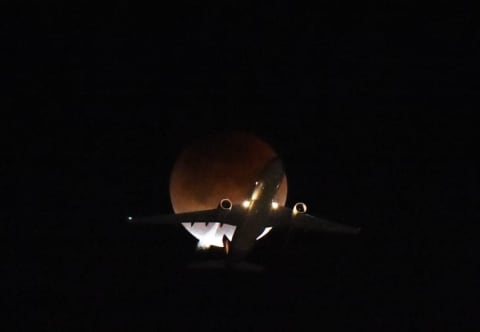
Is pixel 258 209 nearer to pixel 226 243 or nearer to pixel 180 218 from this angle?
pixel 226 243

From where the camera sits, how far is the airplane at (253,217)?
33.0m

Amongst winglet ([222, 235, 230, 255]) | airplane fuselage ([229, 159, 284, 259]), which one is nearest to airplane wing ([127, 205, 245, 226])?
winglet ([222, 235, 230, 255])

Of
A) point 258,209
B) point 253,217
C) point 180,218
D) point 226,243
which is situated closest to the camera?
point 258,209

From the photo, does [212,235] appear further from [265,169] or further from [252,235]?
[265,169]

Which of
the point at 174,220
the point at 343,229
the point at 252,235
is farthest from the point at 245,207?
the point at 343,229

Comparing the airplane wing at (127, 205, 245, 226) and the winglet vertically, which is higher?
the airplane wing at (127, 205, 245, 226)

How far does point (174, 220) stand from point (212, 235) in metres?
2.88

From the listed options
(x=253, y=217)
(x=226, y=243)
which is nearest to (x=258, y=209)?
(x=253, y=217)

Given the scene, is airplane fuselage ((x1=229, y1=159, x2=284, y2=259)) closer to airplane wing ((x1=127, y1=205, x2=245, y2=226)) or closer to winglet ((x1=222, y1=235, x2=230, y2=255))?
winglet ((x1=222, y1=235, x2=230, y2=255))

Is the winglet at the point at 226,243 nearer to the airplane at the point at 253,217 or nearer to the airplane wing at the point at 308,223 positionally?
the airplane at the point at 253,217

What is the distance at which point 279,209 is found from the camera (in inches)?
1427

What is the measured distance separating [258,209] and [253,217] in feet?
2.24

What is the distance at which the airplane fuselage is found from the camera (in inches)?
1288

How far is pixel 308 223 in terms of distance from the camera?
38.8 meters
